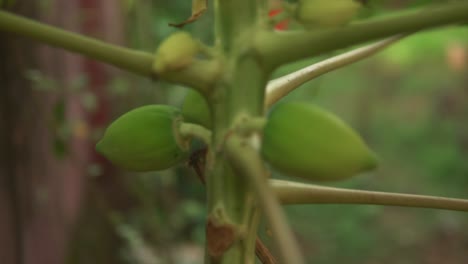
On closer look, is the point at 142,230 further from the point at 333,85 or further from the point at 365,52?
the point at 333,85

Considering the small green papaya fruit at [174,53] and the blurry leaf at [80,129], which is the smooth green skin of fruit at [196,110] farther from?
the blurry leaf at [80,129]

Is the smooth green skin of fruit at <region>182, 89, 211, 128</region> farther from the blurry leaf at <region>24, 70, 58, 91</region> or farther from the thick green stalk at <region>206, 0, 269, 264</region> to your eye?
the blurry leaf at <region>24, 70, 58, 91</region>

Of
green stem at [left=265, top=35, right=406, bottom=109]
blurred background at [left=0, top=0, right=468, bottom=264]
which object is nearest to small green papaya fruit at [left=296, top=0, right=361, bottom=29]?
green stem at [left=265, top=35, right=406, bottom=109]

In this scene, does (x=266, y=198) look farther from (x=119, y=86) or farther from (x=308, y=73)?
(x=119, y=86)

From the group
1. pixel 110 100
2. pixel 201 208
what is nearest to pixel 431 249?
pixel 201 208

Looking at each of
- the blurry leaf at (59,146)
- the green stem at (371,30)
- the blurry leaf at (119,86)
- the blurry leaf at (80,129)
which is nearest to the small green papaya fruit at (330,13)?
the green stem at (371,30)

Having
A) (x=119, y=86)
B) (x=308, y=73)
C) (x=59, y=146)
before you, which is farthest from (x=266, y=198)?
(x=119, y=86)
